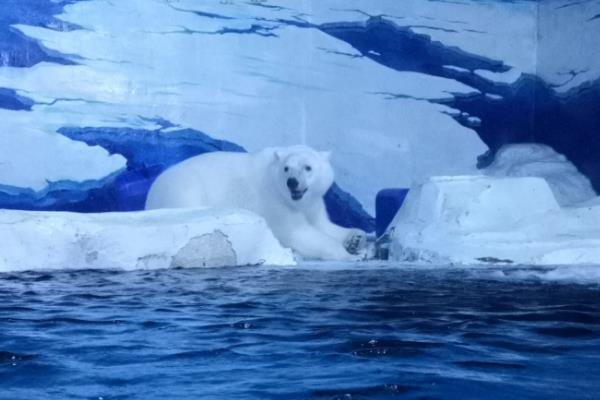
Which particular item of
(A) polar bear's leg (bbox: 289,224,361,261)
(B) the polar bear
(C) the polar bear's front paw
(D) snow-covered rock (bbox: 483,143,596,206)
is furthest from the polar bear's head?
(D) snow-covered rock (bbox: 483,143,596,206)

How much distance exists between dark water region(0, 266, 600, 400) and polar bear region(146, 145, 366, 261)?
2736mm

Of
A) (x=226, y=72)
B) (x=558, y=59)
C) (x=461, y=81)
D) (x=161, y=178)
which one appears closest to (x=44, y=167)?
(x=161, y=178)

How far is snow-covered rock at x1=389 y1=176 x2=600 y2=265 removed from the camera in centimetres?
748

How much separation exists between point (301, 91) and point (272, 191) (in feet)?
5.82

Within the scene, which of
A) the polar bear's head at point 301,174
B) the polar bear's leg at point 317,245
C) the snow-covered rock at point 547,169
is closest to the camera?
the polar bear's leg at point 317,245

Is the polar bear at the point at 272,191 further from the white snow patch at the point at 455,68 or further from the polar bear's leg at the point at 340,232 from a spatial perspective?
the white snow patch at the point at 455,68

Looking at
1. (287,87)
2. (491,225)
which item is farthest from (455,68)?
(491,225)

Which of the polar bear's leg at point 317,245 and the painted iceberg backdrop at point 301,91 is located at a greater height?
the painted iceberg backdrop at point 301,91

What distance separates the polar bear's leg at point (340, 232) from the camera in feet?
28.5

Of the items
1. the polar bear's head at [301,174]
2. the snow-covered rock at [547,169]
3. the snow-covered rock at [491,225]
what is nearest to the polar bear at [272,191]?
the polar bear's head at [301,174]

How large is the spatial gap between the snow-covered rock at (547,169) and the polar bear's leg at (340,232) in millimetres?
2549

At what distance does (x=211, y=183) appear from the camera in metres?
8.64

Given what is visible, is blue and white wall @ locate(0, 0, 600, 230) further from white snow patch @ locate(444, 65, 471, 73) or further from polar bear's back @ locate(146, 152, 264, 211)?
polar bear's back @ locate(146, 152, 264, 211)

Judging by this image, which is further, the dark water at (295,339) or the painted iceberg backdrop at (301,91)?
the painted iceberg backdrop at (301,91)
